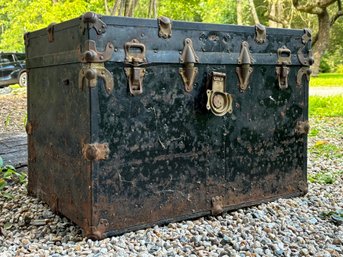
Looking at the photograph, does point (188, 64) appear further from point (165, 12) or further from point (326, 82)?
point (326, 82)

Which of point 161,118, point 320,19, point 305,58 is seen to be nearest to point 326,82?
point 320,19

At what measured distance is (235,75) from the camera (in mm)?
3521

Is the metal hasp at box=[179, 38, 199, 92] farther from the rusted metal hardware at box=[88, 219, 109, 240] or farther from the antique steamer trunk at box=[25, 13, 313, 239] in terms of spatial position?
the rusted metal hardware at box=[88, 219, 109, 240]

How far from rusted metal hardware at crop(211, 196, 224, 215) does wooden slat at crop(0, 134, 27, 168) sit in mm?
2230

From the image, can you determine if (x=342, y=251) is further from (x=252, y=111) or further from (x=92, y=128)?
(x=92, y=128)

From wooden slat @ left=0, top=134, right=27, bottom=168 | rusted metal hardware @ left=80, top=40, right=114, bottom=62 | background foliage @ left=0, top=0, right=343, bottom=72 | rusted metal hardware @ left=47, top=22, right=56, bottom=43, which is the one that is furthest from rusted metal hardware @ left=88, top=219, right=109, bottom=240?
background foliage @ left=0, top=0, right=343, bottom=72

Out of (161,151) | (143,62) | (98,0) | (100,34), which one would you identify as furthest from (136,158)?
(98,0)

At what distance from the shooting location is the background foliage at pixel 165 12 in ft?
38.5

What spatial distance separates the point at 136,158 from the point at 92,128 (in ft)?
1.19

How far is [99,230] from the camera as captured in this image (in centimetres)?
299

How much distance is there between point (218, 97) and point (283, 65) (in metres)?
0.68

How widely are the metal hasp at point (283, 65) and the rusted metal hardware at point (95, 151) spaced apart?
4.91ft

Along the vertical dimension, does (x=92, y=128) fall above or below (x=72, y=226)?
above

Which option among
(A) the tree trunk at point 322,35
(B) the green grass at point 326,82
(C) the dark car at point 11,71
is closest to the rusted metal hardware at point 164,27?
(C) the dark car at point 11,71
